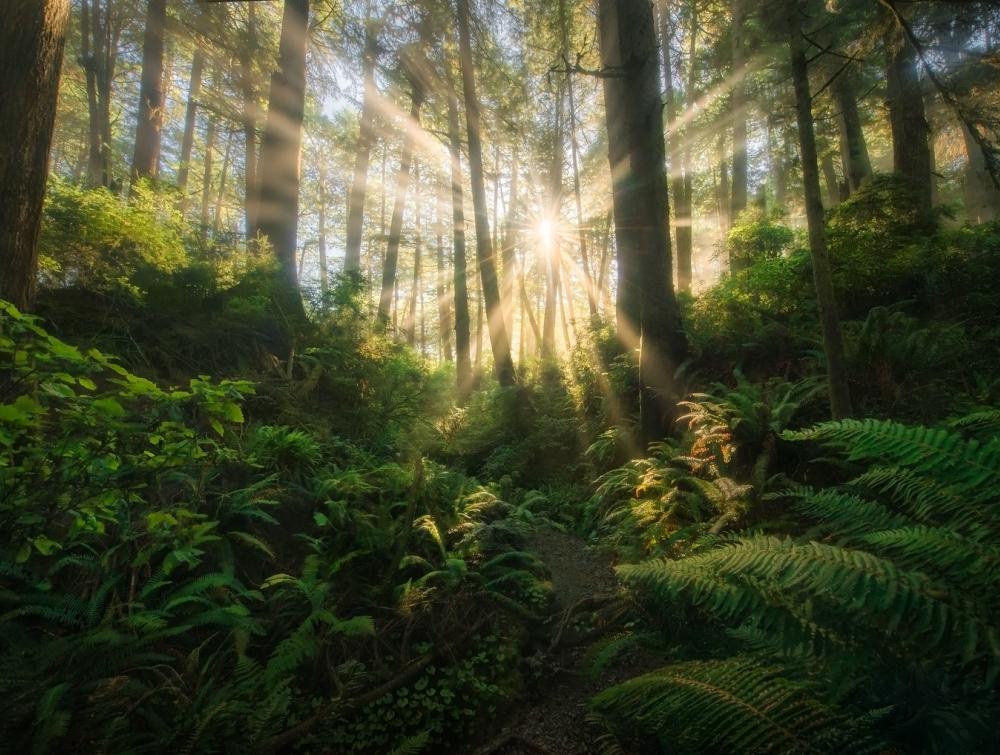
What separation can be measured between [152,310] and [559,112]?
561 inches

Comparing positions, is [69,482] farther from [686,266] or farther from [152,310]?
[686,266]

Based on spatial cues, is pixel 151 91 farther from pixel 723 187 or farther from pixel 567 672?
pixel 723 187

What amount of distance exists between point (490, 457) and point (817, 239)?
5717mm

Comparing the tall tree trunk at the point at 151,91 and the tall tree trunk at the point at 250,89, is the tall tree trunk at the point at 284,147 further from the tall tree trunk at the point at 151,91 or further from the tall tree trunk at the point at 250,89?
the tall tree trunk at the point at 151,91

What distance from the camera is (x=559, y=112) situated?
15.7 meters

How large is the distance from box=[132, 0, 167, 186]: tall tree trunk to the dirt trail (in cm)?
1134

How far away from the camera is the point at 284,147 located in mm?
8789

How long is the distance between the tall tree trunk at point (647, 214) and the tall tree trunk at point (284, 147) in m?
6.01

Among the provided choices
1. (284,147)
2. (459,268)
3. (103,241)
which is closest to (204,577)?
(103,241)

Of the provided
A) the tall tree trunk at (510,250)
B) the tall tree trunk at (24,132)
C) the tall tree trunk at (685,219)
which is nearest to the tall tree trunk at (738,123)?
the tall tree trunk at (685,219)

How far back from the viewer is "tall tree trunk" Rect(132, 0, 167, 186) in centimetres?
965

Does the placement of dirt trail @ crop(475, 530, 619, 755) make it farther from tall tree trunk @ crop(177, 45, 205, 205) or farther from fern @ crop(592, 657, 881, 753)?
tall tree trunk @ crop(177, 45, 205, 205)

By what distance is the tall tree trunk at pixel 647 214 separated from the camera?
5.92 metres

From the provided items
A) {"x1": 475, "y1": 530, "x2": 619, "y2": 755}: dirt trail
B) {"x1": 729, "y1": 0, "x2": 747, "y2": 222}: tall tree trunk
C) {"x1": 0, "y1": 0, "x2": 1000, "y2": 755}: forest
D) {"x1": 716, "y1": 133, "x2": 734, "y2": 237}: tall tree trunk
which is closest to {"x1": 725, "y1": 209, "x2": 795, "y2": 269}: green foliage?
{"x1": 0, "y1": 0, "x2": 1000, "y2": 755}: forest
